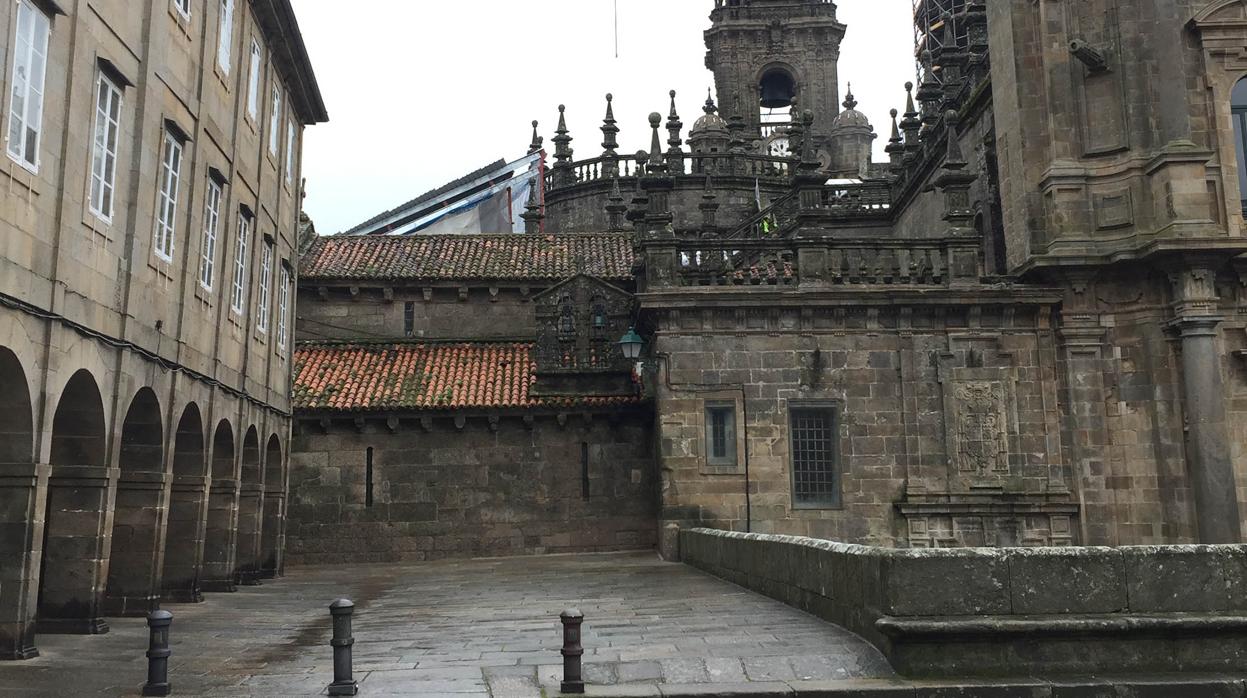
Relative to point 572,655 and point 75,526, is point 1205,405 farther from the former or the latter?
point 75,526

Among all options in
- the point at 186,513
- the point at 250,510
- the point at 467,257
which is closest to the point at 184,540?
the point at 186,513

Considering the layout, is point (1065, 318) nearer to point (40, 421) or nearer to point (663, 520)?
point (663, 520)

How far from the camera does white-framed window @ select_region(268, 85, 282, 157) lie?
68.5 ft

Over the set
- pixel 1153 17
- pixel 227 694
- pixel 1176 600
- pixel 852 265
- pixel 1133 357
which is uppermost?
pixel 1153 17

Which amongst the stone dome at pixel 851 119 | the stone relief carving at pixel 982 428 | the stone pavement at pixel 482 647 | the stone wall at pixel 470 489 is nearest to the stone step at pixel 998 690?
the stone pavement at pixel 482 647

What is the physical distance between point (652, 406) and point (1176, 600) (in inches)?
603

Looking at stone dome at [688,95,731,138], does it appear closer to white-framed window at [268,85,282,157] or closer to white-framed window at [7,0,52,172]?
white-framed window at [268,85,282,157]

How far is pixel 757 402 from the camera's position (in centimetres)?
2031

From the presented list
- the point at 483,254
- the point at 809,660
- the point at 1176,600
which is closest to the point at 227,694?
the point at 809,660

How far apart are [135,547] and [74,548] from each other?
6.11 feet

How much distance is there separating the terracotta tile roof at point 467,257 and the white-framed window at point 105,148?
15.3 metres

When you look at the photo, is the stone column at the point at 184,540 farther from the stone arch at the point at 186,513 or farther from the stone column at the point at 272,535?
the stone column at the point at 272,535

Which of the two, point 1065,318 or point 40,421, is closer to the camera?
point 40,421

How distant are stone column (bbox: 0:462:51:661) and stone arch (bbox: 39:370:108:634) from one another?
165cm
